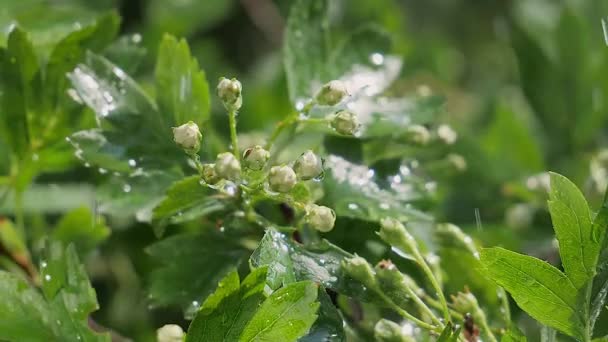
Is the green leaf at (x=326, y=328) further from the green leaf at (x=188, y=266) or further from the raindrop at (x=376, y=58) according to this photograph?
the raindrop at (x=376, y=58)

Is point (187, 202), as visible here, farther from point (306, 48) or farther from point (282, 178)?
point (306, 48)

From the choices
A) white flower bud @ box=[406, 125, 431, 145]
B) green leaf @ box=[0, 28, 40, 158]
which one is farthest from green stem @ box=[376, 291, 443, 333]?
green leaf @ box=[0, 28, 40, 158]

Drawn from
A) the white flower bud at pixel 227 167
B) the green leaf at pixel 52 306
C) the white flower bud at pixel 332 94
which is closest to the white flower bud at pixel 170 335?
the green leaf at pixel 52 306

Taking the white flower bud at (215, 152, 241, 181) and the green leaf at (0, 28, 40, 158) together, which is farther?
the green leaf at (0, 28, 40, 158)

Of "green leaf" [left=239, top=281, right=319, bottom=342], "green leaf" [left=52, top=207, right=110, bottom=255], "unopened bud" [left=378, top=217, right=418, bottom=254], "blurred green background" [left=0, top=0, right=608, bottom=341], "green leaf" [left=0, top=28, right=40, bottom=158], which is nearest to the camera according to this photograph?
"green leaf" [left=239, top=281, right=319, bottom=342]

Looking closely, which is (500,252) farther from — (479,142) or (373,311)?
(479,142)

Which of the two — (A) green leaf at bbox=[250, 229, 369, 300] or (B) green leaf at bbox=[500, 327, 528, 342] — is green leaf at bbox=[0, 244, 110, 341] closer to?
(A) green leaf at bbox=[250, 229, 369, 300]
